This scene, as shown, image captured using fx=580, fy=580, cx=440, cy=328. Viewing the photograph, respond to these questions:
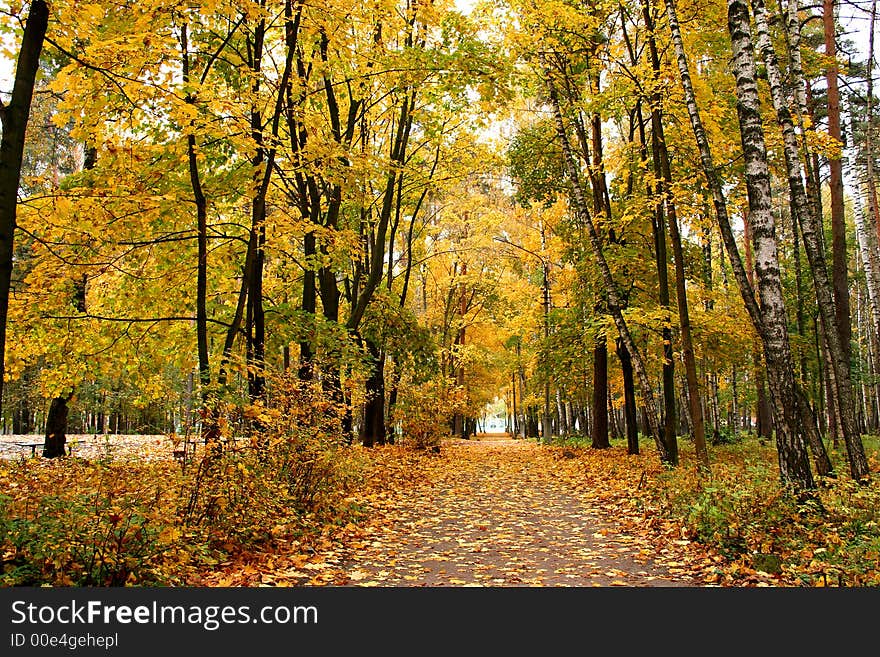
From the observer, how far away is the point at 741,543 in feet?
18.8

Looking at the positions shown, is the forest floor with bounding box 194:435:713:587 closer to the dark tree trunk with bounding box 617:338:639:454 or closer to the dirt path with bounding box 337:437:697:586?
the dirt path with bounding box 337:437:697:586

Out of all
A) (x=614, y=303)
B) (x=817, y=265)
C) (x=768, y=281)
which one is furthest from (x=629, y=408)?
(x=768, y=281)

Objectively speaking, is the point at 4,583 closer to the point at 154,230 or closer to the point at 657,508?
the point at 154,230

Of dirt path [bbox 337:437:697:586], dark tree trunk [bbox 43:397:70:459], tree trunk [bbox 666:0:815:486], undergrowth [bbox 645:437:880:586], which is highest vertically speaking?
tree trunk [bbox 666:0:815:486]

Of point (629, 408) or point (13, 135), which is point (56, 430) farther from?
point (629, 408)

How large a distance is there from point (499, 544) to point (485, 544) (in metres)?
0.17

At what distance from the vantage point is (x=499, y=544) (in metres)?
6.90

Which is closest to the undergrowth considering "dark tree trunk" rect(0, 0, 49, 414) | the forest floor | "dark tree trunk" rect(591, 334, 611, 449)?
the forest floor

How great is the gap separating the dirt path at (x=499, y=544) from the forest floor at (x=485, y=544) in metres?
0.01

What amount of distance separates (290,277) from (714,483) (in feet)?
33.5

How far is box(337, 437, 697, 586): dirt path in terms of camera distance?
538 centimetres

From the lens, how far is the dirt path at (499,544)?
5.38 meters

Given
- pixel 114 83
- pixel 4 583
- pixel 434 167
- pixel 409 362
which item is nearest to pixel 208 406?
pixel 4 583

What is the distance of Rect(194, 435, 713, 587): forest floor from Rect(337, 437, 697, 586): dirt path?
0.01 metres
